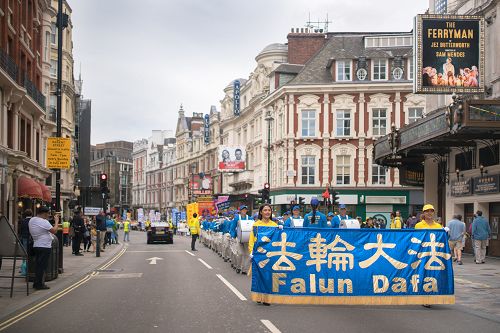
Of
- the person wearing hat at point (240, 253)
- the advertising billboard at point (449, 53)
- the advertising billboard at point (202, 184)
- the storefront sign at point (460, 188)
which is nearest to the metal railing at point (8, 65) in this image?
the person wearing hat at point (240, 253)

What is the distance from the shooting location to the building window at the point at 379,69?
55188mm

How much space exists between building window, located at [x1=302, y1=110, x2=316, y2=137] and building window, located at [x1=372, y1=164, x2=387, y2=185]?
5.64 metres

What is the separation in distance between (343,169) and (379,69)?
27.7 feet

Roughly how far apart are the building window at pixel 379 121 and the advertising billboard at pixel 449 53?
92.0ft

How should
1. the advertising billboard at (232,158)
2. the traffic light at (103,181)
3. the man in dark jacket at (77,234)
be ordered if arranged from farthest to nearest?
the advertising billboard at (232,158)
the traffic light at (103,181)
the man in dark jacket at (77,234)

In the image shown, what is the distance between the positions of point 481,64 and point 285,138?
98.0 ft

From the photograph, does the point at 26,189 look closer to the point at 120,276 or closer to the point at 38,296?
the point at 120,276

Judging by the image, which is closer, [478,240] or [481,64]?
[478,240]

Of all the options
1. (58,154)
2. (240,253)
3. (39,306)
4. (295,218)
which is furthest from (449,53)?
(39,306)

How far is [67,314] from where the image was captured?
37.0ft

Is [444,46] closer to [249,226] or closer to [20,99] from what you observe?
[249,226]

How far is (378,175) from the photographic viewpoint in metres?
55.6

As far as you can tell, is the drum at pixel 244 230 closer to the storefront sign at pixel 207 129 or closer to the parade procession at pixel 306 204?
the parade procession at pixel 306 204

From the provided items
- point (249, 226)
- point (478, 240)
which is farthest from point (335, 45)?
point (249, 226)
